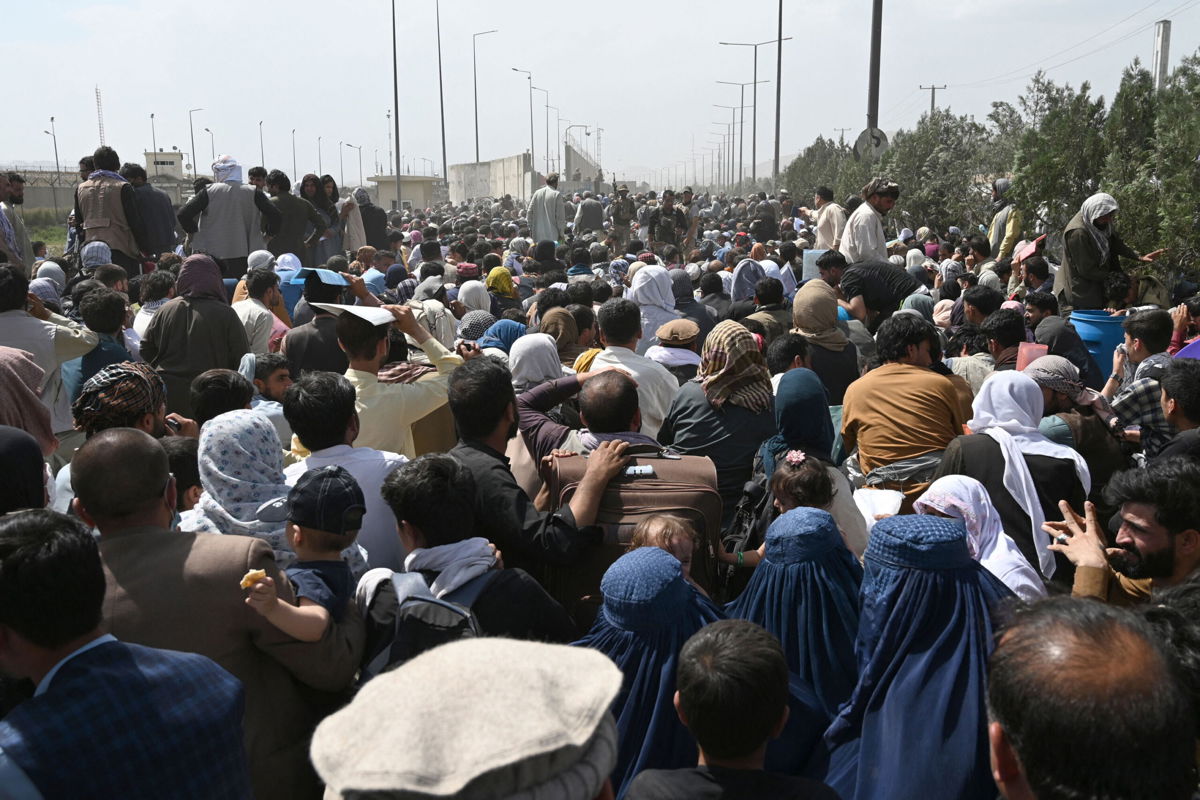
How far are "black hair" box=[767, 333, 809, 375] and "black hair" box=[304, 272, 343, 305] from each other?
9.86 ft

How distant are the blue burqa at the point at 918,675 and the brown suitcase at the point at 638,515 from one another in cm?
89

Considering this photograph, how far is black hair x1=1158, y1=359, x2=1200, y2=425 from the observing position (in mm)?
4574

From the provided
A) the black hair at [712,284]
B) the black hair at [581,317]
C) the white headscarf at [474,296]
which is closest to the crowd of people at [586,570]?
the black hair at [581,317]

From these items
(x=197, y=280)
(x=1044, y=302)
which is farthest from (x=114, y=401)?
(x=1044, y=302)

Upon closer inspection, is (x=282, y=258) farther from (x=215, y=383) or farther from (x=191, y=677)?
(x=191, y=677)

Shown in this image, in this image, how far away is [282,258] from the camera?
34.1 feet

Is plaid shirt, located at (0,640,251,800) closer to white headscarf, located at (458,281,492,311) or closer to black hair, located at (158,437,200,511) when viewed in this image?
black hair, located at (158,437,200,511)

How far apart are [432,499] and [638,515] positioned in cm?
83

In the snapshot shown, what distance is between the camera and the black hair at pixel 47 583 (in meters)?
2.21

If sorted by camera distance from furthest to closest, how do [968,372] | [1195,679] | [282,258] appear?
[282,258]
[968,372]
[1195,679]

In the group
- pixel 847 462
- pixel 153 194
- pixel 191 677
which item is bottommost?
pixel 847 462

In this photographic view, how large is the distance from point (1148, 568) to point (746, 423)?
77.2 inches

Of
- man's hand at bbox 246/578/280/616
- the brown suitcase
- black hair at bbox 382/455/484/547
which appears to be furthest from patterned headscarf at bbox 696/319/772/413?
man's hand at bbox 246/578/280/616

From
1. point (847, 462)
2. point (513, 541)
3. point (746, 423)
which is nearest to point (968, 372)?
point (847, 462)
